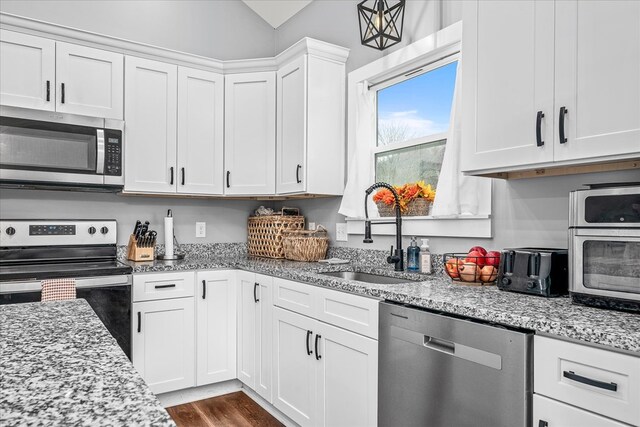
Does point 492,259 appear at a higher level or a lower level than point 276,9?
lower

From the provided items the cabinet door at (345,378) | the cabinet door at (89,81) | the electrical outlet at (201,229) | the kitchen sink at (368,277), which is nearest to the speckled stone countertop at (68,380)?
the cabinet door at (345,378)

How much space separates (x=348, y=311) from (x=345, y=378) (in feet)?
0.97

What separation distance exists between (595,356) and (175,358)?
93.0 inches

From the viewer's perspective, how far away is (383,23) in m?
2.45

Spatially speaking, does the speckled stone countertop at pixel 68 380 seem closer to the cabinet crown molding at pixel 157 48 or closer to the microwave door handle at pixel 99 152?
the microwave door handle at pixel 99 152

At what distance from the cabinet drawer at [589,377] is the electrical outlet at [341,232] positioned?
6.16 feet

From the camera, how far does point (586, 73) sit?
1.46 meters

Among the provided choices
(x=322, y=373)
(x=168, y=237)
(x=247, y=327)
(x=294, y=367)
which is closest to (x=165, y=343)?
(x=247, y=327)

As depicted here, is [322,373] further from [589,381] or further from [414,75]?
[414,75]

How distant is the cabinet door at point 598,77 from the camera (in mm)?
1354

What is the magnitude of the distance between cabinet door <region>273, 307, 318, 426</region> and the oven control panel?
1.39 m

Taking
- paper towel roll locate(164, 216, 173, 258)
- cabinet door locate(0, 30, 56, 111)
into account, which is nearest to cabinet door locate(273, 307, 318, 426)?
paper towel roll locate(164, 216, 173, 258)

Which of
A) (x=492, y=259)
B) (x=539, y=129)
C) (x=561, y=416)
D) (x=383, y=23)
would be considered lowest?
(x=561, y=416)

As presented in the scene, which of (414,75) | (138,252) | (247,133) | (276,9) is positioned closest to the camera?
(414,75)
